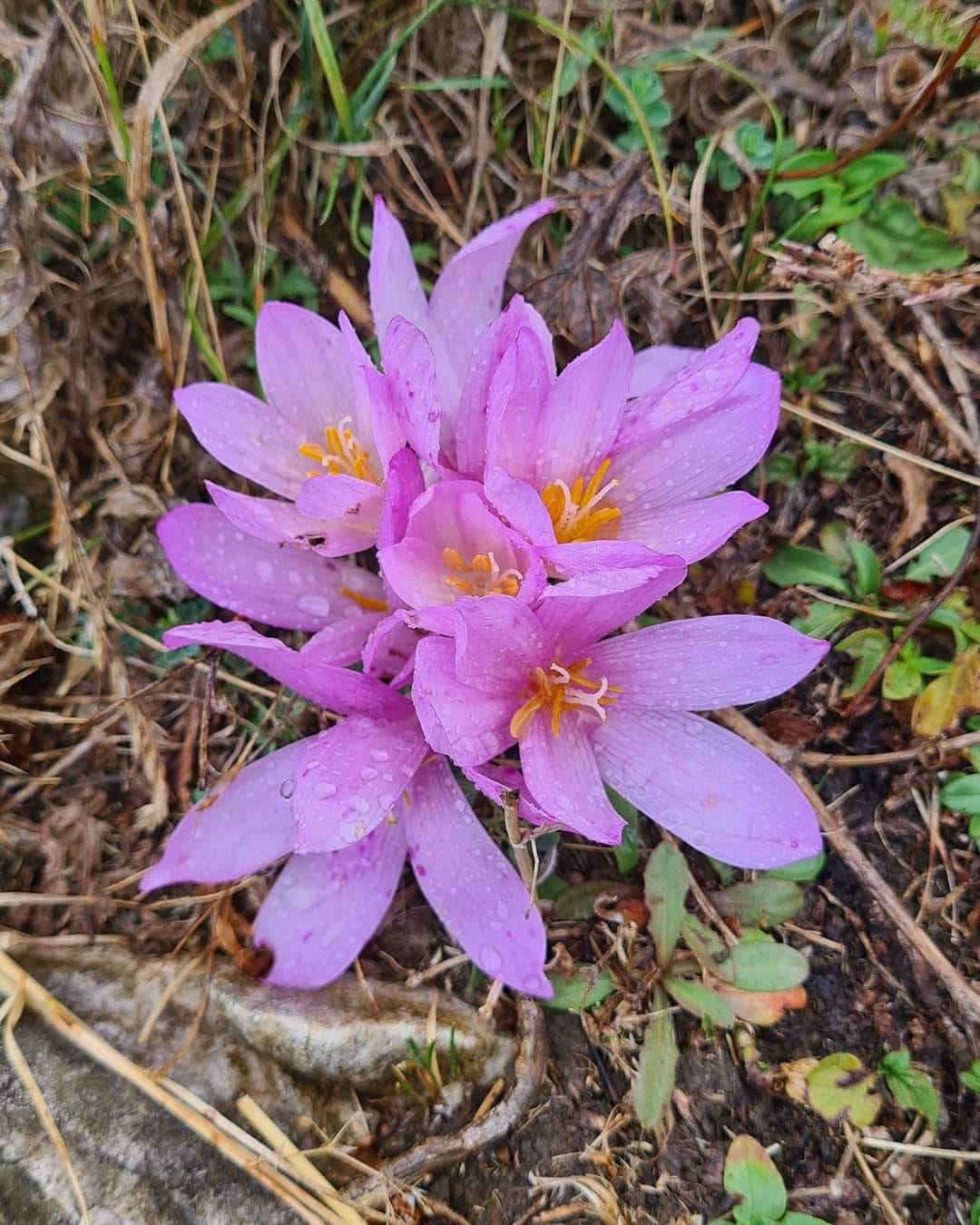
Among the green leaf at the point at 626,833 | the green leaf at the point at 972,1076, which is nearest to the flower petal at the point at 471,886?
the green leaf at the point at 626,833

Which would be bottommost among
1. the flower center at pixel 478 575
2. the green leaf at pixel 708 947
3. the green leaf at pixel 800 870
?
the green leaf at pixel 708 947

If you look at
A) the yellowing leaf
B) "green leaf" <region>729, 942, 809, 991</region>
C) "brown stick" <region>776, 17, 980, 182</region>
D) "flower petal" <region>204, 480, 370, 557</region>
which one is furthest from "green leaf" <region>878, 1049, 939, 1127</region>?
→ "brown stick" <region>776, 17, 980, 182</region>

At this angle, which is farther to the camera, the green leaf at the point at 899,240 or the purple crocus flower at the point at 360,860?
the green leaf at the point at 899,240

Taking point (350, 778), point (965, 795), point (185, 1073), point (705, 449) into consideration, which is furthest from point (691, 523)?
point (185, 1073)

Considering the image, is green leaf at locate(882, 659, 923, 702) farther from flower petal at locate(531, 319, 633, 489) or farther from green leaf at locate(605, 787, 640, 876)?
flower petal at locate(531, 319, 633, 489)

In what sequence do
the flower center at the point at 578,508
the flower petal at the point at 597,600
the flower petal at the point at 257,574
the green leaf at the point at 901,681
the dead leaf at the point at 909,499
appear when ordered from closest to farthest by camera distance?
the flower petal at the point at 597,600 < the flower center at the point at 578,508 < the flower petal at the point at 257,574 < the green leaf at the point at 901,681 < the dead leaf at the point at 909,499

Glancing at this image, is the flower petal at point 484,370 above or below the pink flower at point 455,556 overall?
above

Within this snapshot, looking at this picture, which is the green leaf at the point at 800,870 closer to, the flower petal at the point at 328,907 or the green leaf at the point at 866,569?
the green leaf at the point at 866,569
